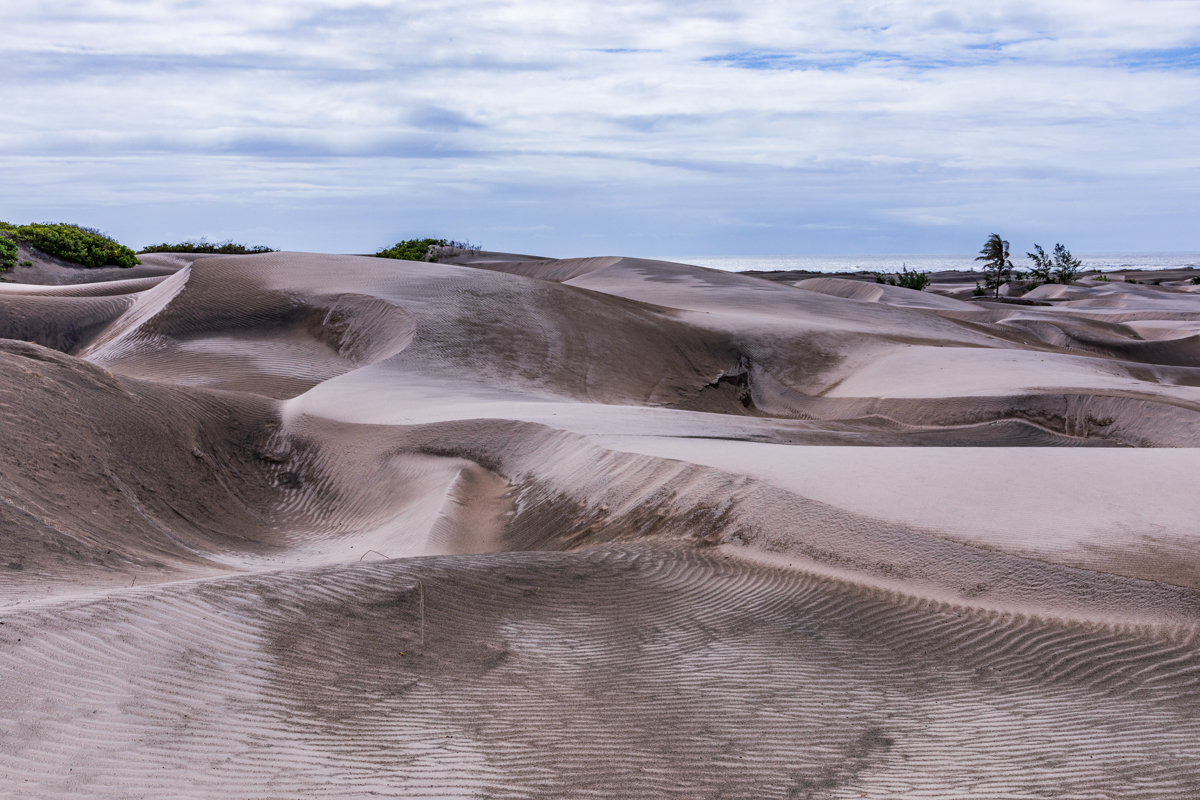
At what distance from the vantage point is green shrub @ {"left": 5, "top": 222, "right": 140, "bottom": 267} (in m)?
33.0

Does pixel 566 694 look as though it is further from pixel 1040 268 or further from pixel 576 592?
pixel 1040 268

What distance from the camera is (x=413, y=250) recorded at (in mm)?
48594

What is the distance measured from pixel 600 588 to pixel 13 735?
4589 millimetres

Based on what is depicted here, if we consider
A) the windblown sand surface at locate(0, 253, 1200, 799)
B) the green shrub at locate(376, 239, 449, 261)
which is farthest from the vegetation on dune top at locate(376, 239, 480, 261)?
the windblown sand surface at locate(0, 253, 1200, 799)

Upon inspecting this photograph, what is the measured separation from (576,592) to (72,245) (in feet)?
112

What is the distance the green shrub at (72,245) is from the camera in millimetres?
32969

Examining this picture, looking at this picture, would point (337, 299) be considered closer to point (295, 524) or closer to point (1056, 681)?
point (295, 524)

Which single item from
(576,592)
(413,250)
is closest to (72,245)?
(413,250)

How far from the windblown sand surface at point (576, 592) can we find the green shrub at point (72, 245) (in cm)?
1951

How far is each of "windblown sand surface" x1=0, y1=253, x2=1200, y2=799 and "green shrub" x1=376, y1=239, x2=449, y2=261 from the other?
96.4ft

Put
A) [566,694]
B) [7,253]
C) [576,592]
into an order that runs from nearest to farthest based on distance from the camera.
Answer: [566,694]
[576,592]
[7,253]

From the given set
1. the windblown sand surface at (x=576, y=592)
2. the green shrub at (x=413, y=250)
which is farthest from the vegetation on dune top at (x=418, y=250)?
the windblown sand surface at (x=576, y=592)

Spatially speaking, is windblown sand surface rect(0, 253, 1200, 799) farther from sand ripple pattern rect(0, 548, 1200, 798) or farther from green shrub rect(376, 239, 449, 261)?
green shrub rect(376, 239, 449, 261)

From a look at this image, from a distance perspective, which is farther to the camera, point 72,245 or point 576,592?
point 72,245
